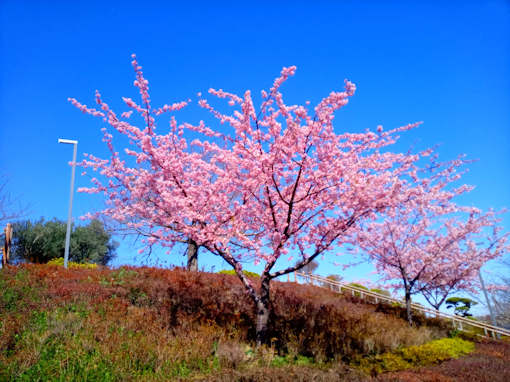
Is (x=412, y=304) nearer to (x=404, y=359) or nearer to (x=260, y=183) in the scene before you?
(x=404, y=359)

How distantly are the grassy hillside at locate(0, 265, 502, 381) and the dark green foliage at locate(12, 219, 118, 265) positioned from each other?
12951 mm

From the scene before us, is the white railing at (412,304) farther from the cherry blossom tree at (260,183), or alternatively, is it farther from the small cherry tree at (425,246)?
the cherry blossom tree at (260,183)

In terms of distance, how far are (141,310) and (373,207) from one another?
5848 mm

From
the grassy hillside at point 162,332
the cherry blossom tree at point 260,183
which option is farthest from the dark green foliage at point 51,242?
the cherry blossom tree at point 260,183

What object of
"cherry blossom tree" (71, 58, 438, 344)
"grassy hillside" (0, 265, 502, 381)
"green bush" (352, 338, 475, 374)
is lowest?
"green bush" (352, 338, 475, 374)

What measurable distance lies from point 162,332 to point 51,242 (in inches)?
778

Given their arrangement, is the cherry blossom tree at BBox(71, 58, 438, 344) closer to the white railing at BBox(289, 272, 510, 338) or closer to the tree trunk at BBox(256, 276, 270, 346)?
the tree trunk at BBox(256, 276, 270, 346)

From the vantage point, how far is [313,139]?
6.52 metres

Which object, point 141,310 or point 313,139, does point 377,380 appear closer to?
point 313,139

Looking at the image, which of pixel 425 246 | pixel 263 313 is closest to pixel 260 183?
pixel 263 313

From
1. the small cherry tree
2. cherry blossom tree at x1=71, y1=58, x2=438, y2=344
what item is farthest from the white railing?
cherry blossom tree at x1=71, y1=58, x2=438, y2=344

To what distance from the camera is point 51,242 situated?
74.1 ft

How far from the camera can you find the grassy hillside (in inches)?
209

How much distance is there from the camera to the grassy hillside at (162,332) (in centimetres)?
532
